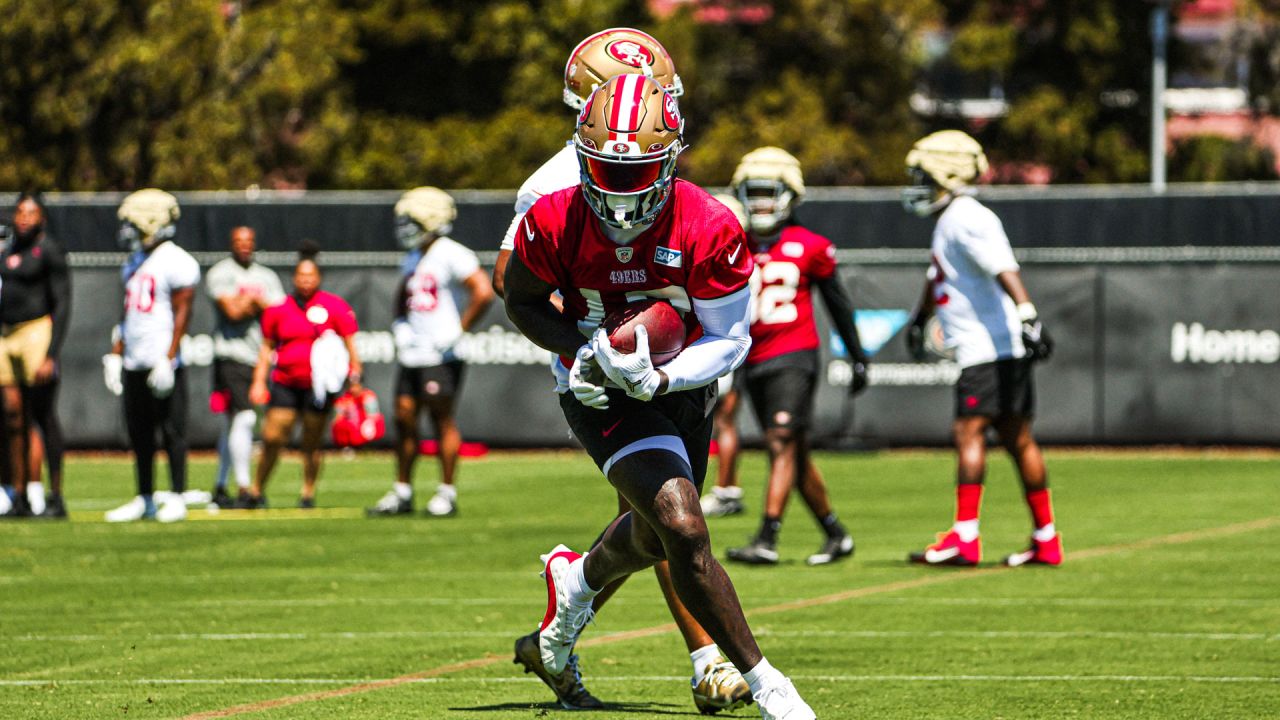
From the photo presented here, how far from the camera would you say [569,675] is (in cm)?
745

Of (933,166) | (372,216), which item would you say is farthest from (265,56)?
(933,166)

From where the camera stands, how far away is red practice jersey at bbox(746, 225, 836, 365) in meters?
12.4

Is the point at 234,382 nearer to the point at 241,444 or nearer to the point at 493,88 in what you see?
the point at 241,444

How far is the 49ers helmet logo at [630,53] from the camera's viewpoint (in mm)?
8023

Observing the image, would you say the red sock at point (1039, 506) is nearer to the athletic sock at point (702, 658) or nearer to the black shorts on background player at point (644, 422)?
the athletic sock at point (702, 658)

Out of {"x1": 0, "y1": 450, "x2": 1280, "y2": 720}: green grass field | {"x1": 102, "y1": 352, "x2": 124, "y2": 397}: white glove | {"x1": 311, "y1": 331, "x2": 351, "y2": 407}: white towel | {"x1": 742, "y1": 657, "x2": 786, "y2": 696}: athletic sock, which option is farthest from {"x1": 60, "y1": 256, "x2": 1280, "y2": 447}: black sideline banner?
{"x1": 742, "y1": 657, "x2": 786, "y2": 696}: athletic sock

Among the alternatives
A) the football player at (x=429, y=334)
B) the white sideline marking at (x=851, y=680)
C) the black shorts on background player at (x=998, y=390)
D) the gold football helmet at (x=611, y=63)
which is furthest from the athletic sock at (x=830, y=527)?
the gold football helmet at (x=611, y=63)

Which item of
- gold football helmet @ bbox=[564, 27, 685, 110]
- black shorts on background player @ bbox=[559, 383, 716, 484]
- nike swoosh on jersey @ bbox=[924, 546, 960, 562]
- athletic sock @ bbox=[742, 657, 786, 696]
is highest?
gold football helmet @ bbox=[564, 27, 685, 110]

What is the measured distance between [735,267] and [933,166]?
5.96 m

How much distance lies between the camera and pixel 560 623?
24.1 ft

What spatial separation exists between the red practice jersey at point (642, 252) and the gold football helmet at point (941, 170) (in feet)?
18.9

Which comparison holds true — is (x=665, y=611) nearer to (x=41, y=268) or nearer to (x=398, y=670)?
(x=398, y=670)

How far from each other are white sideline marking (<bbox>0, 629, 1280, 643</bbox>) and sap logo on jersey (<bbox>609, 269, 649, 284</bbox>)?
305 cm

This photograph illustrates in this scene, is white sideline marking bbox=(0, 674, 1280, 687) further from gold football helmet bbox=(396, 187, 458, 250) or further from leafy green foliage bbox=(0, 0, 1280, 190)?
leafy green foliage bbox=(0, 0, 1280, 190)
